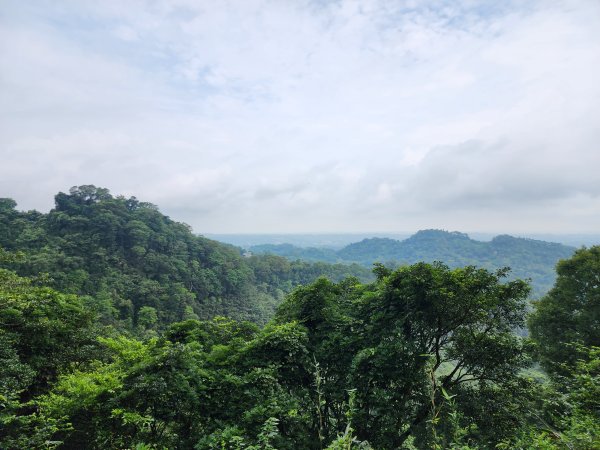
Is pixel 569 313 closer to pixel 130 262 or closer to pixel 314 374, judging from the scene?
pixel 314 374

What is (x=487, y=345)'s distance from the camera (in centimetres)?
865

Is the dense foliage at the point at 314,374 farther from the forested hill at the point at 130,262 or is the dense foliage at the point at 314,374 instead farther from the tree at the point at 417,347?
the forested hill at the point at 130,262

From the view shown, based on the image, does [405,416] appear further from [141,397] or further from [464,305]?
[141,397]

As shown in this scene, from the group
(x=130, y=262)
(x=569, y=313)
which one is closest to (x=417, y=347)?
(x=569, y=313)

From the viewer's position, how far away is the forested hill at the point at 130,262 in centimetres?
3872

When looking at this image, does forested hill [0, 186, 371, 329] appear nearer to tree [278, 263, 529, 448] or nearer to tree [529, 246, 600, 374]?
tree [278, 263, 529, 448]

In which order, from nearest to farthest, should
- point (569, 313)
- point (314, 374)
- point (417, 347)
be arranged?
point (314, 374) < point (417, 347) < point (569, 313)

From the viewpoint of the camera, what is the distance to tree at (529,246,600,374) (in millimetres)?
13281

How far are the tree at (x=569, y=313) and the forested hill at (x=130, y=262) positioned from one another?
36.2m

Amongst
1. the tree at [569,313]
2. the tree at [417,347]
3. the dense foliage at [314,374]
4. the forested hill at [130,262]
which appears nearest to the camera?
the dense foliage at [314,374]

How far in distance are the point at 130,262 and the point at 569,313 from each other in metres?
53.3

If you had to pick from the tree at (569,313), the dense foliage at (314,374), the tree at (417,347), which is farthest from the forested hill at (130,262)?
the tree at (569,313)

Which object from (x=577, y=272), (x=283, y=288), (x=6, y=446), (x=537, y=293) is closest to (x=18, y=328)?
(x=6, y=446)

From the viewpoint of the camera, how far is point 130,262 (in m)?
50.3
